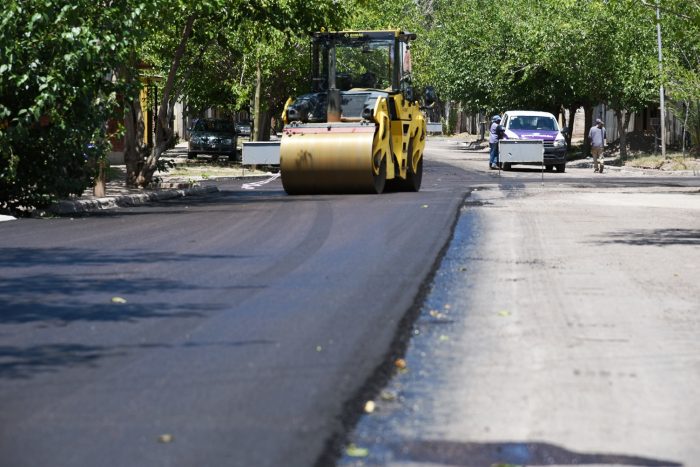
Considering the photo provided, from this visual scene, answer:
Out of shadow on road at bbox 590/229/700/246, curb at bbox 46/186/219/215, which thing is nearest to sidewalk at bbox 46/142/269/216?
curb at bbox 46/186/219/215

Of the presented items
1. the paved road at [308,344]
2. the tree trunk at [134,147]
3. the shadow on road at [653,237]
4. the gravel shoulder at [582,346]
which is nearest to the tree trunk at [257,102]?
the tree trunk at [134,147]

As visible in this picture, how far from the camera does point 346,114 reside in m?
26.5

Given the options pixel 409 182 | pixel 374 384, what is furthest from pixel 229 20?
pixel 374 384

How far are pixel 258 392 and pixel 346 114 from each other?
1983cm

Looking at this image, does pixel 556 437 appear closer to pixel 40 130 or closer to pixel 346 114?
pixel 40 130

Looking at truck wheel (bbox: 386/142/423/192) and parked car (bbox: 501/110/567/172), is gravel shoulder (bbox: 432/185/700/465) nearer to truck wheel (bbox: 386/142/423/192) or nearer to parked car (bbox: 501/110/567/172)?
truck wheel (bbox: 386/142/423/192)

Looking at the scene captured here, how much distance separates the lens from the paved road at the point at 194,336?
5.96 m

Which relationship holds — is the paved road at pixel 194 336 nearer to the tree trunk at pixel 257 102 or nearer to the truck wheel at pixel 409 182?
the truck wheel at pixel 409 182

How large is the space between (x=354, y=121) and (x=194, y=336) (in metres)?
17.6

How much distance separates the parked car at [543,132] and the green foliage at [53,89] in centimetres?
2211

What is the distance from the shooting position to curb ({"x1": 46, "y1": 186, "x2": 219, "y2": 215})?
2231cm

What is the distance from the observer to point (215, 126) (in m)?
51.3

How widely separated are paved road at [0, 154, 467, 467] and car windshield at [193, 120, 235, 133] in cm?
3338

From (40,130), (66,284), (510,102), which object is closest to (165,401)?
(66,284)
